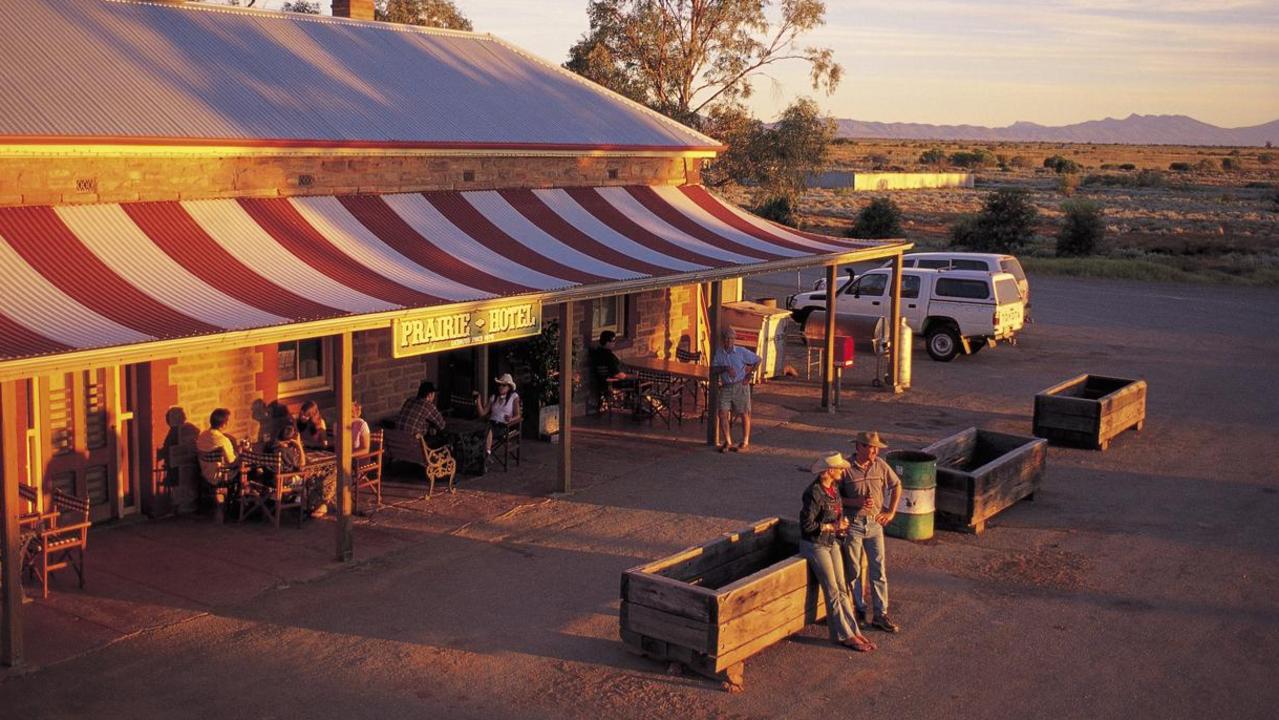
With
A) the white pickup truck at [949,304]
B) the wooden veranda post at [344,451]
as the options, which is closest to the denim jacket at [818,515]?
the wooden veranda post at [344,451]

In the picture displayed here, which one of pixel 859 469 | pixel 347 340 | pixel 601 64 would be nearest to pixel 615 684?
pixel 859 469

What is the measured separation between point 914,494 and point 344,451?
5323mm

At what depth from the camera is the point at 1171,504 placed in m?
13.7

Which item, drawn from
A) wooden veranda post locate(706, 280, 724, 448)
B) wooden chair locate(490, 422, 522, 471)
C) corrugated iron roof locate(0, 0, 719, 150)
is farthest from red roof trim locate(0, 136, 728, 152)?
wooden chair locate(490, 422, 522, 471)

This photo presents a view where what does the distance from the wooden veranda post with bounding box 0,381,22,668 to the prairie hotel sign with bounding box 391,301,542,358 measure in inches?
119

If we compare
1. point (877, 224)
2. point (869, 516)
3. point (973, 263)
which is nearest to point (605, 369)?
point (869, 516)

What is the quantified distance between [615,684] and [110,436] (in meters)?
5.90

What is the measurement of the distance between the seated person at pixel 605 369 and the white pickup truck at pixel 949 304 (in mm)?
7420

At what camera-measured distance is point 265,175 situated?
1246cm

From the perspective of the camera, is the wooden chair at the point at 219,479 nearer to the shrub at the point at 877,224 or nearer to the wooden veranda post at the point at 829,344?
the wooden veranda post at the point at 829,344

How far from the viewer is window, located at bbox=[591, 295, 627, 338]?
1788 cm

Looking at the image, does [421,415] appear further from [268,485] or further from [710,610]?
[710,610]

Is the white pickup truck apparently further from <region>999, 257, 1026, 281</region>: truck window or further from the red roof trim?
the red roof trim

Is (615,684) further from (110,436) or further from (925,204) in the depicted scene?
(925,204)
